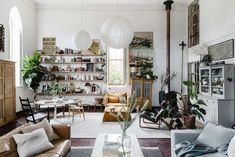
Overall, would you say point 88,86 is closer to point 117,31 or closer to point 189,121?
point 189,121

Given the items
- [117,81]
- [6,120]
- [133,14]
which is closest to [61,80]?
[117,81]

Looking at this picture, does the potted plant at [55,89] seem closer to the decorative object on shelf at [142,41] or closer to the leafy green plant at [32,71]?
the leafy green plant at [32,71]

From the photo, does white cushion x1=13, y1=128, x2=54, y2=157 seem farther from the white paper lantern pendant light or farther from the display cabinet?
the display cabinet

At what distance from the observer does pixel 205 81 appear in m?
6.45

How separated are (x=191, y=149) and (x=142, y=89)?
19.4 ft

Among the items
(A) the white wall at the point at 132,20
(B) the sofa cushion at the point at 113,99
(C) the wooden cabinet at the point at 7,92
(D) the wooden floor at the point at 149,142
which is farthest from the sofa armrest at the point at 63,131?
(A) the white wall at the point at 132,20

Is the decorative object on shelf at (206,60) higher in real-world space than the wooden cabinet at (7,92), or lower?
higher

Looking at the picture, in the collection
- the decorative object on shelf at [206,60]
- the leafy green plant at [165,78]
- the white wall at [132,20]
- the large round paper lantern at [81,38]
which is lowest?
the leafy green plant at [165,78]

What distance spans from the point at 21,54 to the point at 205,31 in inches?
263

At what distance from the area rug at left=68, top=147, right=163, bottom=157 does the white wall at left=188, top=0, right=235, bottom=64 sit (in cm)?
309

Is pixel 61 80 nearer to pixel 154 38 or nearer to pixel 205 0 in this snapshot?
pixel 154 38

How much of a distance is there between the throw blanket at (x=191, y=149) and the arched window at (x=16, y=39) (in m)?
→ 6.88

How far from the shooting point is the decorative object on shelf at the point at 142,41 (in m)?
9.29

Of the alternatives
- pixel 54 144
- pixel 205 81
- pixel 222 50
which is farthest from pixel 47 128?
pixel 222 50
